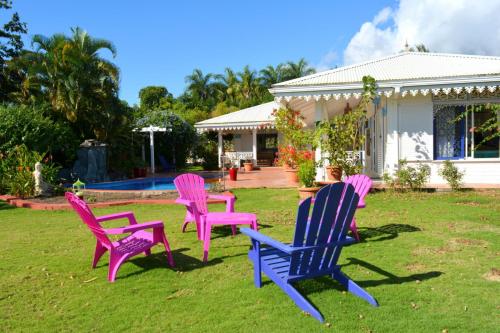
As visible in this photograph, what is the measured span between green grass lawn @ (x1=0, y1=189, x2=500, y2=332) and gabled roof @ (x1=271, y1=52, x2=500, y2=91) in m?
5.72

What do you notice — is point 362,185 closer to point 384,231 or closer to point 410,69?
point 384,231

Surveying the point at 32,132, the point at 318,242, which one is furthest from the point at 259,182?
the point at 318,242

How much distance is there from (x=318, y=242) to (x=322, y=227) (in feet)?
0.51

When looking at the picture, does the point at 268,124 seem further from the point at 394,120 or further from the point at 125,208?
the point at 125,208

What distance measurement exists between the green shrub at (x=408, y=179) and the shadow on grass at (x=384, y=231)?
4.20 metres

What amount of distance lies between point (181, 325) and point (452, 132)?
11458 millimetres

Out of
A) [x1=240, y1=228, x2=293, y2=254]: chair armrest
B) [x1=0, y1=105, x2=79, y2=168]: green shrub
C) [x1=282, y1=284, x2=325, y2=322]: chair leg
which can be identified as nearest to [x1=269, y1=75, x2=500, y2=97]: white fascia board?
[x1=0, y1=105, x2=79, y2=168]: green shrub

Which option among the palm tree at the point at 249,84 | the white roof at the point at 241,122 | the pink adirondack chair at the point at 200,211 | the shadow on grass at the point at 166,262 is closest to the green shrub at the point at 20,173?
the pink adirondack chair at the point at 200,211

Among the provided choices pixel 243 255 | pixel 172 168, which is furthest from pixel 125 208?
pixel 172 168

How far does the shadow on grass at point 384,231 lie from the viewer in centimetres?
639

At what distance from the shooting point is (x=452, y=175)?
11.2 meters

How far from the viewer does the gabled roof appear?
466 inches

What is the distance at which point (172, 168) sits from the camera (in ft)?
77.9

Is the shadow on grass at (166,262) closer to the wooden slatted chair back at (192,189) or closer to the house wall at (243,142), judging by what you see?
the wooden slatted chair back at (192,189)
